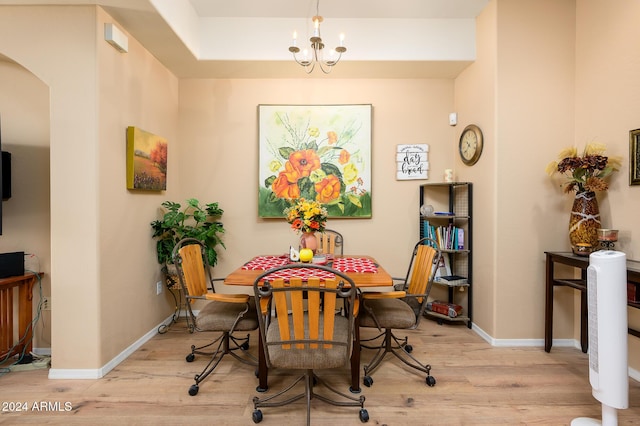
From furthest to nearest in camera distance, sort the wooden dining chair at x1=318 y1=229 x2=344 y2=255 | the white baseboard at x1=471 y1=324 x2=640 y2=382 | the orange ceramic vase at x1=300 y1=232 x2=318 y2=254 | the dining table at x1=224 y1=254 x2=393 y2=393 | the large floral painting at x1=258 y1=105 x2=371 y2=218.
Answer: the large floral painting at x1=258 y1=105 x2=371 y2=218
the wooden dining chair at x1=318 y1=229 x2=344 y2=255
the white baseboard at x1=471 y1=324 x2=640 y2=382
the orange ceramic vase at x1=300 y1=232 x2=318 y2=254
the dining table at x1=224 y1=254 x2=393 y2=393

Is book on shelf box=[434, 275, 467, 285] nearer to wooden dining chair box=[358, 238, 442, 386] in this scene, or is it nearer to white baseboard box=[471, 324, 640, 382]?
white baseboard box=[471, 324, 640, 382]

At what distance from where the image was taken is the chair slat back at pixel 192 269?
2.16 meters

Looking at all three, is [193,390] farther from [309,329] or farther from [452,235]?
[452,235]

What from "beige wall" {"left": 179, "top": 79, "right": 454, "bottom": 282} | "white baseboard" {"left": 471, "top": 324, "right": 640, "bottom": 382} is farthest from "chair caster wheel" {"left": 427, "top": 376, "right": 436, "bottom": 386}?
"beige wall" {"left": 179, "top": 79, "right": 454, "bottom": 282}

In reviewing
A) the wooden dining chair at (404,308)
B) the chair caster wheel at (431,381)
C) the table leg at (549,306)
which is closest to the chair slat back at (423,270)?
the wooden dining chair at (404,308)

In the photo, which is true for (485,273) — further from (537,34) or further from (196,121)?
(196,121)

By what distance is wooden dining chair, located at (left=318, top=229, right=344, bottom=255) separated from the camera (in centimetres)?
330

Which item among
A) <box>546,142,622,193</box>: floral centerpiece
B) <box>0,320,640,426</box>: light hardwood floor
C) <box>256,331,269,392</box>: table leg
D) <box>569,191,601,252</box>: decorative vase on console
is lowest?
<box>0,320,640,426</box>: light hardwood floor

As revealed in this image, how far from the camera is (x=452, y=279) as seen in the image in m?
3.19

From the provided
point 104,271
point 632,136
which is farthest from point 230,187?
point 632,136

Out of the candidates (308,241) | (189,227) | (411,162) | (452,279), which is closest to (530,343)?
(452,279)

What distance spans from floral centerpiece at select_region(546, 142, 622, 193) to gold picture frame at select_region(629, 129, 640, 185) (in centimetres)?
10

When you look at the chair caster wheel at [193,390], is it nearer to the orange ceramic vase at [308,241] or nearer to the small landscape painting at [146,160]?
→ the orange ceramic vase at [308,241]

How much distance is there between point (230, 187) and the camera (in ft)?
11.5
